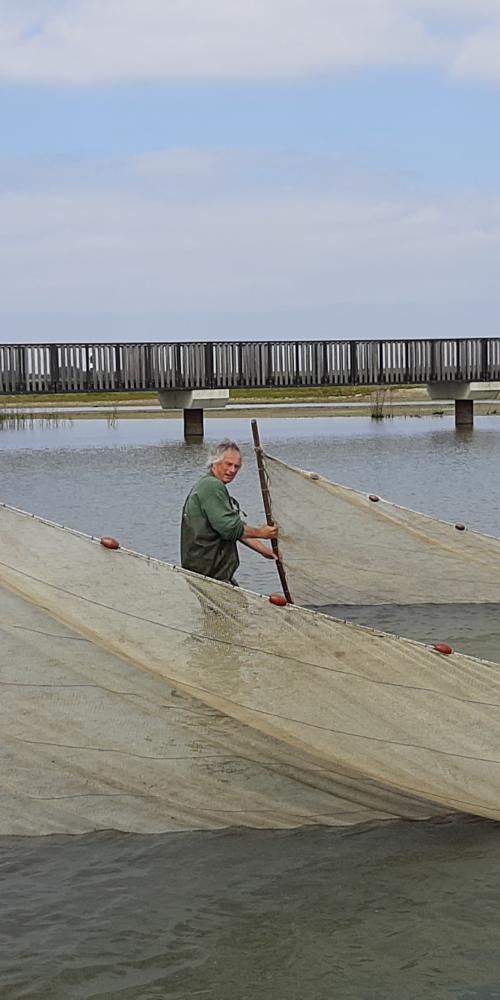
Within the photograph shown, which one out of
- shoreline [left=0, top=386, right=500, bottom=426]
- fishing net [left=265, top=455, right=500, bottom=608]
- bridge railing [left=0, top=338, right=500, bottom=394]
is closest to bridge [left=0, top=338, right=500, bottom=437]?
bridge railing [left=0, top=338, right=500, bottom=394]

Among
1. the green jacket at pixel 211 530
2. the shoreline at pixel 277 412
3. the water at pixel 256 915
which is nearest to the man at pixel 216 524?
the green jacket at pixel 211 530

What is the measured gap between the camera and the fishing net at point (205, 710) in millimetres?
7348

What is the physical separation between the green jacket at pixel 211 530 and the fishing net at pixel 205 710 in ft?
5.04

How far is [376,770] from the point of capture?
739 centimetres

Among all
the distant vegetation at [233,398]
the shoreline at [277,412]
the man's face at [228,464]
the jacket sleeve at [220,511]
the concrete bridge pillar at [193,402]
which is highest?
the man's face at [228,464]

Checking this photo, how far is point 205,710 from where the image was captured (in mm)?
7438

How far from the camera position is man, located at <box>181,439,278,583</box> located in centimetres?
916

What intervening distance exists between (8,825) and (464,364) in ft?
151

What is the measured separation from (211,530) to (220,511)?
25cm

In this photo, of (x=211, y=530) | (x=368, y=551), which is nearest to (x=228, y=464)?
(x=211, y=530)

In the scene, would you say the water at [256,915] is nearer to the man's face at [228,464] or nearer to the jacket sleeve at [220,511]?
the jacket sleeve at [220,511]

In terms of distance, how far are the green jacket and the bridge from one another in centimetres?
3741

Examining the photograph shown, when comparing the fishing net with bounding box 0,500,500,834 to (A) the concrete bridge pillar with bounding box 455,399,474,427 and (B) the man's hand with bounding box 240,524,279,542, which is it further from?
(A) the concrete bridge pillar with bounding box 455,399,474,427

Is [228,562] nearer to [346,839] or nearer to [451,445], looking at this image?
[346,839]
